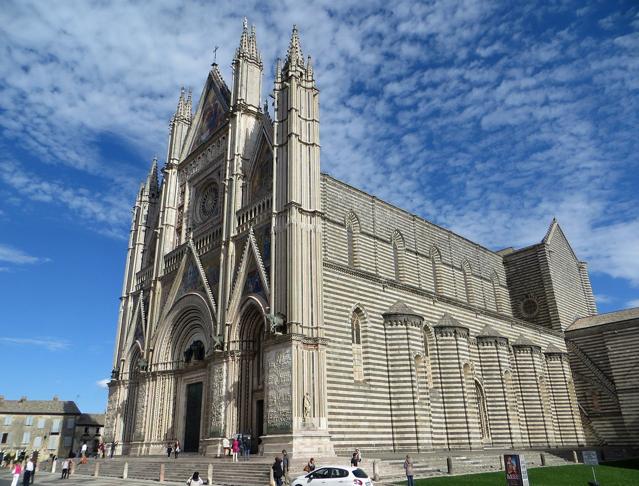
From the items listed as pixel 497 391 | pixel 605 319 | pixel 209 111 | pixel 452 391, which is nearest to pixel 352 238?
pixel 452 391

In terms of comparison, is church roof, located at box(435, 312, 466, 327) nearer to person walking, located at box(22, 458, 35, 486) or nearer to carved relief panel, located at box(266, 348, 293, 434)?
carved relief panel, located at box(266, 348, 293, 434)

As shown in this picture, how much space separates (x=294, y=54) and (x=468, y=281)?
19650 mm

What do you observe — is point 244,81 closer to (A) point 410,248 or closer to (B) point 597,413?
(A) point 410,248

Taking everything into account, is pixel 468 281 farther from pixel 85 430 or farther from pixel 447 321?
pixel 85 430

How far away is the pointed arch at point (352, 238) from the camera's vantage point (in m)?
27.2

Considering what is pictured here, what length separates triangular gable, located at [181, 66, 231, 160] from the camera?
3309 centimetres

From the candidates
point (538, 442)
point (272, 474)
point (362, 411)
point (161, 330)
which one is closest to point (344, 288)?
point (362, 411)

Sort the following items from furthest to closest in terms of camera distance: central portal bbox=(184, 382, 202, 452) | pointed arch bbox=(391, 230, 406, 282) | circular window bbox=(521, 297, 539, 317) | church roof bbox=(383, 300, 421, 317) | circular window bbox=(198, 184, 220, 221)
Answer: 1. circular window bbox=(521, 297, 539, 317)
2. circular window bbox=(198, 184, 220, 221)
3. pointed arch bbox=(391, 230, 406, 282)
4. central portal bbox=(184, 382, 202, 452)
5. church roof bbox=(383, 300, 421, 317)

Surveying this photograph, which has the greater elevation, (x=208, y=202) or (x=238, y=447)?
(x=208, y=202)

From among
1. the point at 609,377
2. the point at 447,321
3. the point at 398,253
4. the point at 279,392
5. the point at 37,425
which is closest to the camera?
the point at 279,392

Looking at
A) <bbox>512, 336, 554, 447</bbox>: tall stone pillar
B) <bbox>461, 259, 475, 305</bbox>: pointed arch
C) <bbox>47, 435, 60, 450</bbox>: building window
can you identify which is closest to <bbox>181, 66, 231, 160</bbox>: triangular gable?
<bbox>461, 259, 475, 305</bbox>: pointed arch

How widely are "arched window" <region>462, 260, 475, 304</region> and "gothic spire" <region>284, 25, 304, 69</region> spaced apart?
60.7ft

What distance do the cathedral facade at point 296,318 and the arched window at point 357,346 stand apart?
Result: 0.06m

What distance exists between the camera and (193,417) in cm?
2753
